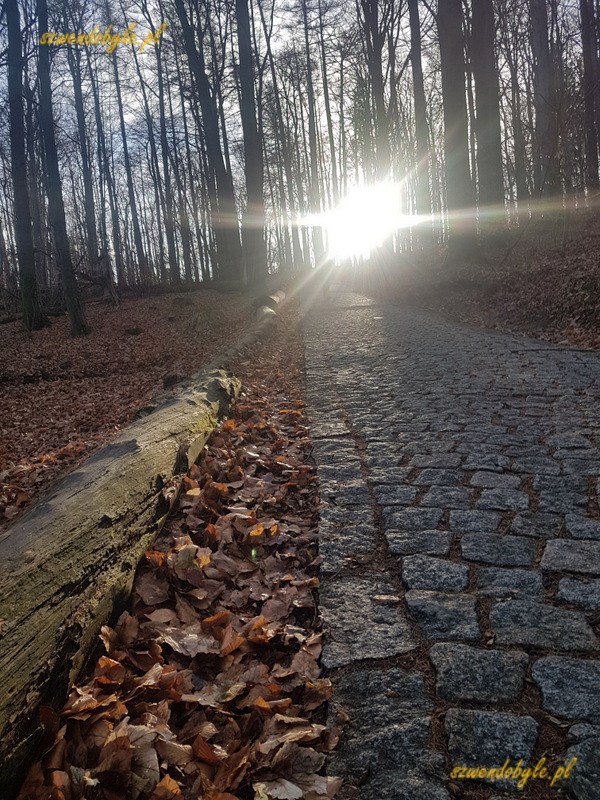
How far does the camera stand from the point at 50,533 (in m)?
2.21

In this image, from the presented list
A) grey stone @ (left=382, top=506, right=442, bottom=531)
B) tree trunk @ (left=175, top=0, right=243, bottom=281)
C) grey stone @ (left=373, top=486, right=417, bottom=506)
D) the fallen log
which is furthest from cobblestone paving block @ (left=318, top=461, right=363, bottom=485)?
tree trunk @ (left=175, top=0, right=243, bottom=281)

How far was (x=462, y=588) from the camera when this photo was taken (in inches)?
97.3

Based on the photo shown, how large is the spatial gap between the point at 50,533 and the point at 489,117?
16.2 meters

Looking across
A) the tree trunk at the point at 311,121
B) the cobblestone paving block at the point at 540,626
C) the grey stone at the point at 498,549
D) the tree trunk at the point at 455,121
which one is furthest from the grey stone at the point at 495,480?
the tree trunk at the point at 311,121

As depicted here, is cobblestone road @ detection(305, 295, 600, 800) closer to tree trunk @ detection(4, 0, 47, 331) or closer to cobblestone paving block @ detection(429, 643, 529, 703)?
cobblestone paving block @ detection(429, 643, 529, 703)

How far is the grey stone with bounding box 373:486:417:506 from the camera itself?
11.2 ft

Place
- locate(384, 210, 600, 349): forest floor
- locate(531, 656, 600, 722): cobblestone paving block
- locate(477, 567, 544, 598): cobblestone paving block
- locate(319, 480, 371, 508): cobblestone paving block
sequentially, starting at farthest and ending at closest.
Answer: locate(384, 210, 600, 349): forest floor
locate(319, 480, 371, 508): cobblestone paving block
locate(477, 567, 544, 598): cobblestone paving block
locate(531, 656, 600, 722): cobblestone paving block

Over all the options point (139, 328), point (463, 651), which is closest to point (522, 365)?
point (463, 651)

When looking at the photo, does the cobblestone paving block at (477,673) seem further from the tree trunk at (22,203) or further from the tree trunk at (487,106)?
the tree trunk at (22,203)

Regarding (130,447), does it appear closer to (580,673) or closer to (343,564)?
(343,564)

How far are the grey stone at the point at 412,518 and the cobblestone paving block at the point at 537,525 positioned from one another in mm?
433

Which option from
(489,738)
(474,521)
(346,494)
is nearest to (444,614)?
(489,738)

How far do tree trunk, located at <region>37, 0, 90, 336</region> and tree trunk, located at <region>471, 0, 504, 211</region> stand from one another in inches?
439

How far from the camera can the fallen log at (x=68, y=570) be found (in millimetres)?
1639
